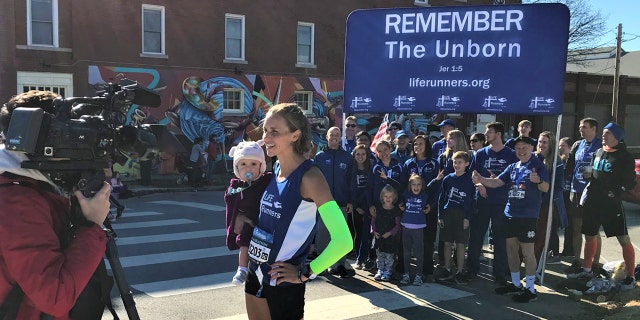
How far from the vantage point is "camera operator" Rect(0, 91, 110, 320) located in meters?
1.69

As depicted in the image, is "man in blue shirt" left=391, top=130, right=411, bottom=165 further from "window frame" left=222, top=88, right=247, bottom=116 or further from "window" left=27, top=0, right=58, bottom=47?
"window" left=27, top=0, right=58, bottom=47

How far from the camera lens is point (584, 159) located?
723 centimetres

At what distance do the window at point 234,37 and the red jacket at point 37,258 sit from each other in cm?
2090

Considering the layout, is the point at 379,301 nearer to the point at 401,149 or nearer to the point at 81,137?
the point at 401,149

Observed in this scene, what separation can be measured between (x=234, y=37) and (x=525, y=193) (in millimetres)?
18443

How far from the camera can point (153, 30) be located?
2038 centimetres

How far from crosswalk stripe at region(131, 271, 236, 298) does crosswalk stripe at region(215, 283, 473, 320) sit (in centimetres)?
98

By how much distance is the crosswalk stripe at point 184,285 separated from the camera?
221 inches

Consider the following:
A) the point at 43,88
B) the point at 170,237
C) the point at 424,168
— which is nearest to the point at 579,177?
the point at 424,168

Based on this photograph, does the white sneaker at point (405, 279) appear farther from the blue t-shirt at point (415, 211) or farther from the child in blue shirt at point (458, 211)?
the blue t-shirt at point (415, 211)

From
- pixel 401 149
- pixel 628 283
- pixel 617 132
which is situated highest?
pixel 617 132

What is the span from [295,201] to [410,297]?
11.2ft

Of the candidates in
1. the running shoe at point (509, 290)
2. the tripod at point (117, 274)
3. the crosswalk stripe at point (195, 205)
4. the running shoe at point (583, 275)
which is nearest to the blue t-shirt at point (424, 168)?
the running shoe at point (509, 290)

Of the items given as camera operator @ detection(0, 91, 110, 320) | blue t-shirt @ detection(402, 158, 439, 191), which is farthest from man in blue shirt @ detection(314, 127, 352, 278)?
camera operator @ detection(0, 91, 110, 320)
